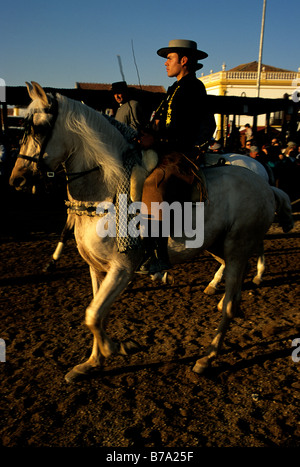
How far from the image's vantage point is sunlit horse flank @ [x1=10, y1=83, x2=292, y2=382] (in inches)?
113

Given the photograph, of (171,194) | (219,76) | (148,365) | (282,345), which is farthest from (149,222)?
(219,76)

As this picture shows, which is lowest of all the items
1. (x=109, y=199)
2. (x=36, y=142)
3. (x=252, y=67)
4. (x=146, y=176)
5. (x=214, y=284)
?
(x=214, y=284)

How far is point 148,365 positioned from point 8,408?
1356mm

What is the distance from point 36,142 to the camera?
282cm

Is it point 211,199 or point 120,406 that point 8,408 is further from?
point 211,199

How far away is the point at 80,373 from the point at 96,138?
217cm

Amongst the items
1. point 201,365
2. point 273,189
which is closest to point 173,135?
point 273,189

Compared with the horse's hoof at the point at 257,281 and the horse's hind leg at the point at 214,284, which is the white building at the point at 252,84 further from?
the horse's hind leg at the point at 214,284

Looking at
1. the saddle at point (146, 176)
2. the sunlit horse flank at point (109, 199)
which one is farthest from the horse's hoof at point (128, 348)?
the saddle at point (146, 176)

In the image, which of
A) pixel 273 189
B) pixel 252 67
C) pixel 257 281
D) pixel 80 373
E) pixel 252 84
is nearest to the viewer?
pixel 80 373

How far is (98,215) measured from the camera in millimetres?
3125

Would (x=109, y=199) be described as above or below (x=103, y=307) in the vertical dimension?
above

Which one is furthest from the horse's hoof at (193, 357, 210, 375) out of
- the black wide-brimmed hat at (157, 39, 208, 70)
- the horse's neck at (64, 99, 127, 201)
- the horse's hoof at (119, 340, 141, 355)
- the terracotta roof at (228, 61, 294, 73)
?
the terracotta roof at (228, 61, 294, 73)
